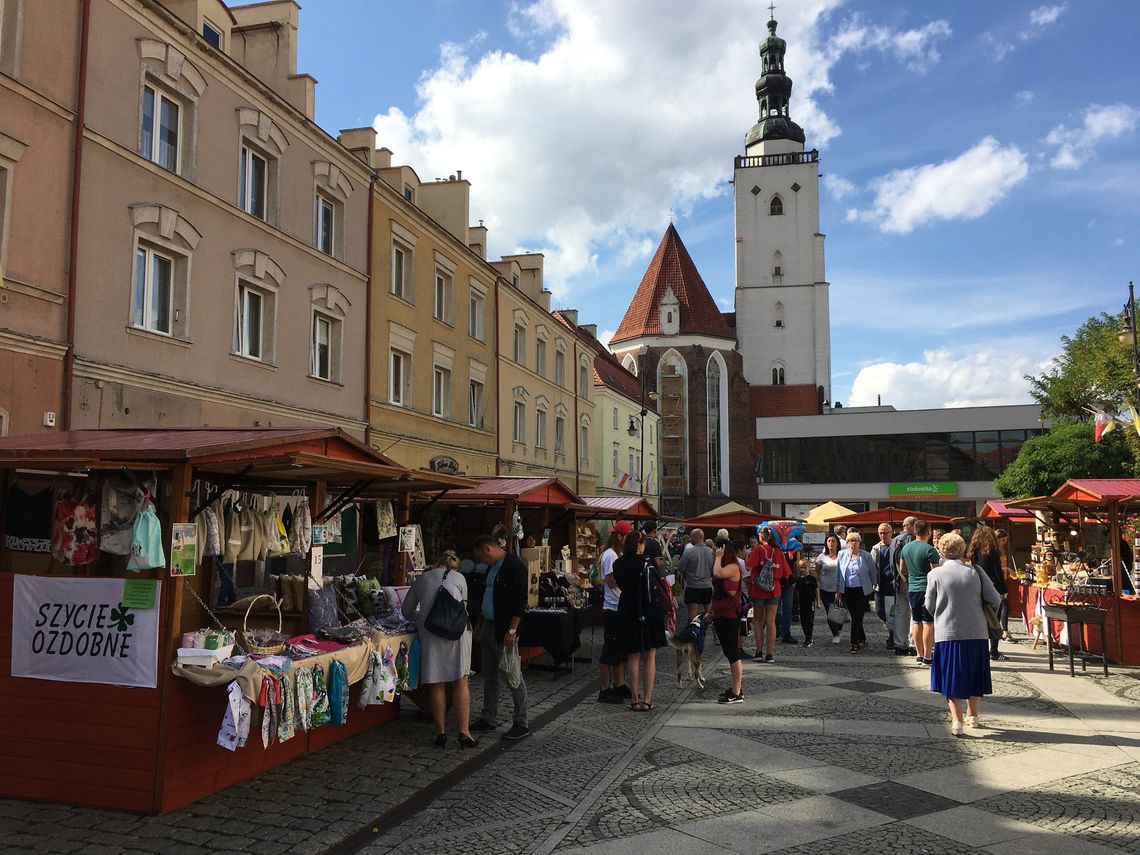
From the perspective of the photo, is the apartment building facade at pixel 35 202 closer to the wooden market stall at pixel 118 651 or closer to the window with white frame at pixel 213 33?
the window with white frame at pixel 213 33

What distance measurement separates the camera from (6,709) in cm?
647

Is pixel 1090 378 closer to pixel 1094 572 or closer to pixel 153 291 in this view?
pixel 1094 572

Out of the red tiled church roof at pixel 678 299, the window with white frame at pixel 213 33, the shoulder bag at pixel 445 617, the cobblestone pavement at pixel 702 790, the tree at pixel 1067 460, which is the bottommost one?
the cobblestone pavement at pixel 702 790

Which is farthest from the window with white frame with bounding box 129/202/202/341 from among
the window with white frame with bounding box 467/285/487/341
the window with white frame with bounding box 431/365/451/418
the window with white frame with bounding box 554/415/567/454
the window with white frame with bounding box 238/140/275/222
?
the window with white frame with bounding box 554/415/567/454

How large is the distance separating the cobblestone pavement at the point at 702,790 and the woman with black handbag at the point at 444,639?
0.44m

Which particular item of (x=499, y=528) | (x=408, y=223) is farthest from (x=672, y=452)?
(x=499, y=528)

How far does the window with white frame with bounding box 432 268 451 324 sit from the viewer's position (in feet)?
82.5

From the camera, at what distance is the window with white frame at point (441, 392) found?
2473cm

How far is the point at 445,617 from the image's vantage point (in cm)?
802

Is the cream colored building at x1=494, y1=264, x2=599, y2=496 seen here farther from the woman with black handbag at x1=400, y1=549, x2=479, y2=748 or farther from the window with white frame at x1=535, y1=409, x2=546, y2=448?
the woman with black handbag at x1=400, y1=549, x2=479, y2=748

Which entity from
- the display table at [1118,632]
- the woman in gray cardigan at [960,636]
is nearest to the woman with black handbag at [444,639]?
the woman in gray cardigan at [960,636]

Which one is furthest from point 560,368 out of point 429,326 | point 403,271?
point 403,271

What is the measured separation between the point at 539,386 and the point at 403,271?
11417 millimetres

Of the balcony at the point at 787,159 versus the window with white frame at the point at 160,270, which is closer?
the window with white frame at the point at 160,270
